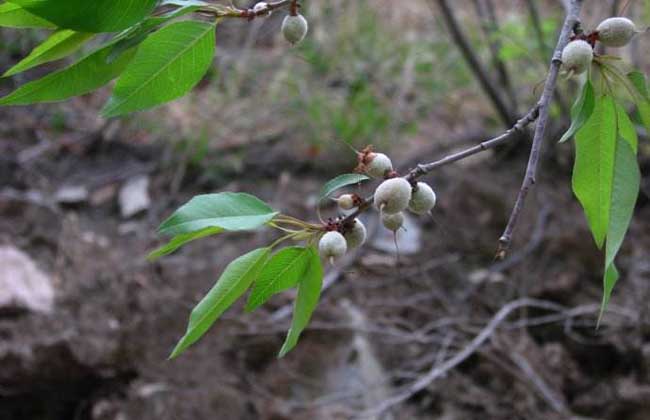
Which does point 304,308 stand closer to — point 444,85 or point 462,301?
point 462,301

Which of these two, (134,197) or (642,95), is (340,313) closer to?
(134,197)

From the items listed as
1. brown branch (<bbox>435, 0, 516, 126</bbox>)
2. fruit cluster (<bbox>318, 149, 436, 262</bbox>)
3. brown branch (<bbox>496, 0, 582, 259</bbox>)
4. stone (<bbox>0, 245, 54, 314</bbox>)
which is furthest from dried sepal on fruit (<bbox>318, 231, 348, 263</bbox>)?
brown branch (<bbox>435, 0, 516, 126</bbox>)

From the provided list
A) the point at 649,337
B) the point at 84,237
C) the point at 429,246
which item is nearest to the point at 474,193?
the point at 429,246

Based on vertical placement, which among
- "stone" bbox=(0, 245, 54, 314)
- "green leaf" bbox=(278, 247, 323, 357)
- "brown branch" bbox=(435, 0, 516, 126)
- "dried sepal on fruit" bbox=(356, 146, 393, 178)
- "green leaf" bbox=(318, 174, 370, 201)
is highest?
"dried sepal on fruit" bbox=(356, 146, 393, 178)

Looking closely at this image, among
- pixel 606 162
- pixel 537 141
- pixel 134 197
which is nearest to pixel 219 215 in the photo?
pixel 537 141

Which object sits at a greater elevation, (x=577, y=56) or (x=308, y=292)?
(x=577, y=56)

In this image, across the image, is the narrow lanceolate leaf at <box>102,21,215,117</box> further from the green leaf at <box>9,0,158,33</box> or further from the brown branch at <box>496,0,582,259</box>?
the brown branch at <box>496,0,582,259</box>

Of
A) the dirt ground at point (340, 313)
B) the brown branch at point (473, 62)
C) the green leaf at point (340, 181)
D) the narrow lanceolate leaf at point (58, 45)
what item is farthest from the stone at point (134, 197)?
the green leaf at point (340, 181)
